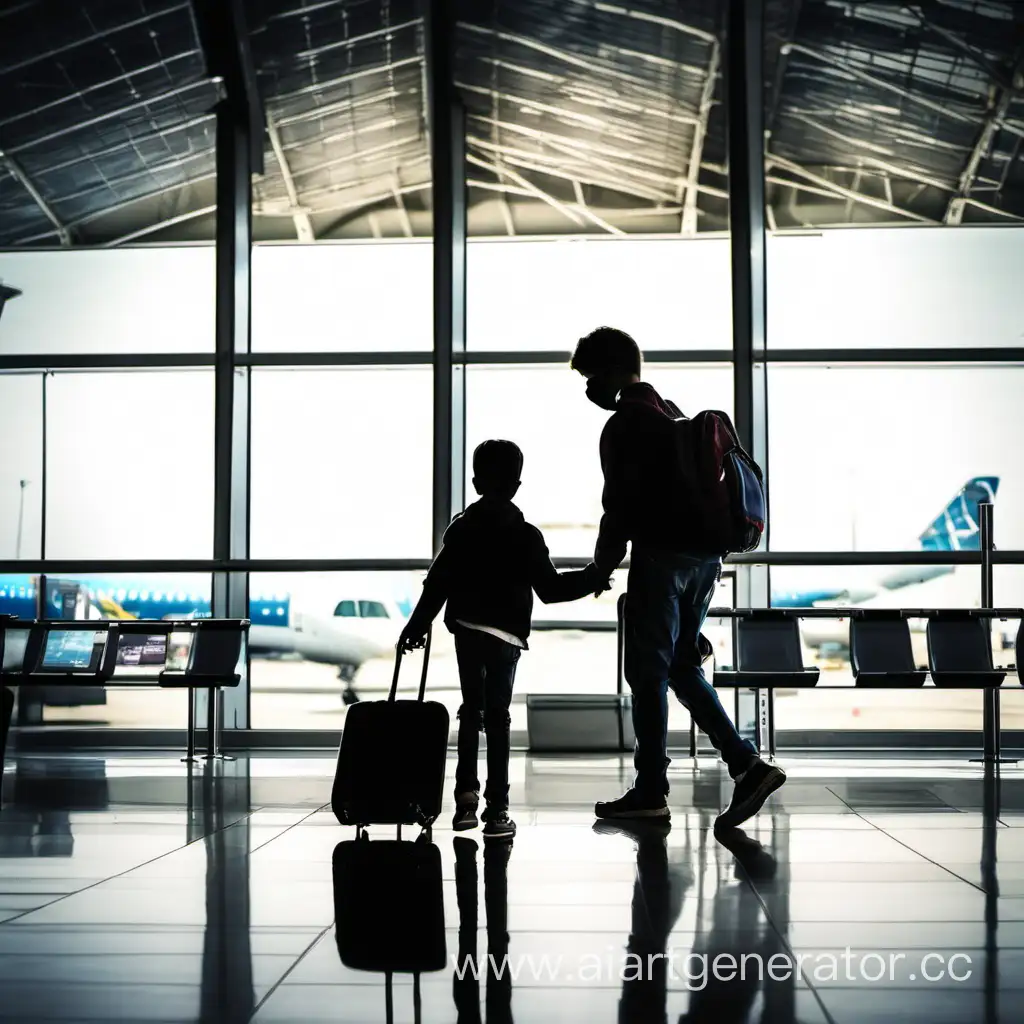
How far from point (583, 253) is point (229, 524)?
3432 millimetres

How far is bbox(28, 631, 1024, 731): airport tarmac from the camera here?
8.73 metres

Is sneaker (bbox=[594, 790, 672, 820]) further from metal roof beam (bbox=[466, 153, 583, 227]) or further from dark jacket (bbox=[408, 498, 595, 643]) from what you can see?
metal roof beam (bbox=[466, 153, 583, 227])

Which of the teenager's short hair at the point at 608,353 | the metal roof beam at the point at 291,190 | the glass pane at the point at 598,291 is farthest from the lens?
the metal roof beam at the point at 291,190

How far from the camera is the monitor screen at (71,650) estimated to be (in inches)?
316

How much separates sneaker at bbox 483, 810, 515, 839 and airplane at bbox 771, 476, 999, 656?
4.85 m

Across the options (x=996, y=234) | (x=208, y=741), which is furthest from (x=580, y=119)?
(x=208, y=741)

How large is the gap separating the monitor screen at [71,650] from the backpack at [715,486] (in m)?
5.11

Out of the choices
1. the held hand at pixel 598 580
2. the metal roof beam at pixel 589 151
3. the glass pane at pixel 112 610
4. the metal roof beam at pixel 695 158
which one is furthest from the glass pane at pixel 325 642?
the held hand at pixel 598 580

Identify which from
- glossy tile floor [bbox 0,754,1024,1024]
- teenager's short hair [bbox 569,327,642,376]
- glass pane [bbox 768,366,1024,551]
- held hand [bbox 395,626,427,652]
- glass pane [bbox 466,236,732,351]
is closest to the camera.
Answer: glossy tile floor [bbox 0,754,1024,1024]

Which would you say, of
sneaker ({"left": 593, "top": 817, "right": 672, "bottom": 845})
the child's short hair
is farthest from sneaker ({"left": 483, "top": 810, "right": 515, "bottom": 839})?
the child's short hair

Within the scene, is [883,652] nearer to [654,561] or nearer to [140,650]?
[654,561]

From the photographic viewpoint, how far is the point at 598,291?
31.1 feet

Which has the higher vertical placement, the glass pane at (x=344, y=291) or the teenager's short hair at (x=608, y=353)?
the glass pane at (x=344, y=291)

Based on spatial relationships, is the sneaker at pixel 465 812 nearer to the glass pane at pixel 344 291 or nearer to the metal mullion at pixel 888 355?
the metal mullion at pixel 888 355
